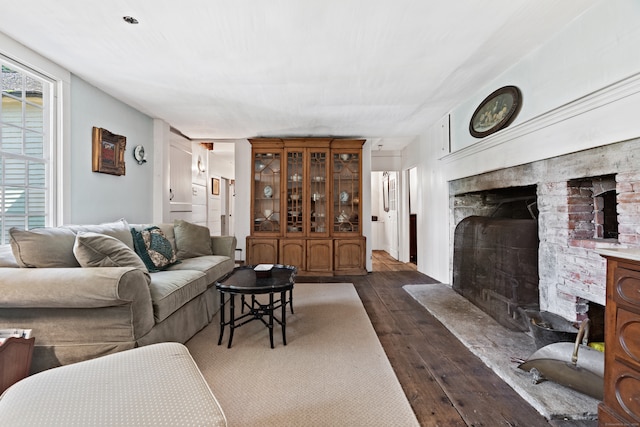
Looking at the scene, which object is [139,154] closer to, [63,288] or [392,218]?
[63,288]

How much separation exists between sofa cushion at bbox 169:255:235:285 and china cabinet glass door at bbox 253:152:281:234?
1499 mm

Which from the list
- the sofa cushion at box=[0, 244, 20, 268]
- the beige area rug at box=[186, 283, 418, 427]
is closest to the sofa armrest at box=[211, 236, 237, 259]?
the beige area rug at box=[186, 283, 418, 427]

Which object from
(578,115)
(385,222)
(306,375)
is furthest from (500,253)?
(385,222)

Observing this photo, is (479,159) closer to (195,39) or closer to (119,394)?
(195,39)

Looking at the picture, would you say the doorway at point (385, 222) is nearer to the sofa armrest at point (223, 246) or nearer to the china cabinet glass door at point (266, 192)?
the china cabinet glass door at point (266, 192)

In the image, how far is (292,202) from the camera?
4.70m

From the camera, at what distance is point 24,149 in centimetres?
237

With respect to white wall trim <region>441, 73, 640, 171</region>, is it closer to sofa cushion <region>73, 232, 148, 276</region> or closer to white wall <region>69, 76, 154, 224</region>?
sofa cushion <region>73, 232, 148, 276</region>

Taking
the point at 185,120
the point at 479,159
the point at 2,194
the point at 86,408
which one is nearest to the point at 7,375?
the point at 86,408

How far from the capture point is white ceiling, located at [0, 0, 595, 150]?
1805 millimetres

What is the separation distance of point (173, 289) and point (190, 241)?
1206mm

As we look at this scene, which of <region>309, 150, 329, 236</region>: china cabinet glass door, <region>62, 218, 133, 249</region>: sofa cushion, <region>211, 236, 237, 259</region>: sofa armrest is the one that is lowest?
<region>211, 236, 237, 259</region>: sofa armrest

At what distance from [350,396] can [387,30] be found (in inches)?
92.6

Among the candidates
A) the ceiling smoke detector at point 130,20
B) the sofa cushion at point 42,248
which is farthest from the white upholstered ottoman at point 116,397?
the ceiling smoke detector at point 130,20
